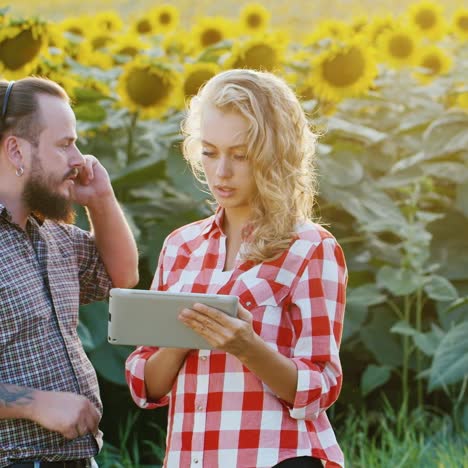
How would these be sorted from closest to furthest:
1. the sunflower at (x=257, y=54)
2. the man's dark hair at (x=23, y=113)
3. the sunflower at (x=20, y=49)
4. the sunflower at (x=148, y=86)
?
the man's dark hair at (x=23, y=113) < the sunflower at (x=20, y=49) < the sunflower at (x=148, y=86) < the sunflower at (x=257, y=54)

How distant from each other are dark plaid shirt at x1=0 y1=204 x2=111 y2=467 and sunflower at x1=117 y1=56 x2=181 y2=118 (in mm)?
2150

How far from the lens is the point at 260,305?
2.30 meters

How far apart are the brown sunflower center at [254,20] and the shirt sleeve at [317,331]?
435 centimetres

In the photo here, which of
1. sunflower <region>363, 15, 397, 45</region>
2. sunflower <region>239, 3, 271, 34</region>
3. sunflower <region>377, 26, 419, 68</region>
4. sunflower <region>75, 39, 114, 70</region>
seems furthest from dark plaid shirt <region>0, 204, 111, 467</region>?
sunflower <region>239, 3, 271, 34</region>

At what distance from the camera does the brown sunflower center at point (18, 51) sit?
14.6ft

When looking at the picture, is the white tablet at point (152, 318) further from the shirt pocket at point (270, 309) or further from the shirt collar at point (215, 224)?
the shirt collar at point (215, 224)

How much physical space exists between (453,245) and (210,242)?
2.43 meters

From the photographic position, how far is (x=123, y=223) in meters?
2.70

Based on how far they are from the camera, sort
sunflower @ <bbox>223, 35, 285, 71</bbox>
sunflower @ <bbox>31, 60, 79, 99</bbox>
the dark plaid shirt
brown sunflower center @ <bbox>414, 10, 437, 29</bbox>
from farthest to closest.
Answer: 1. brown sunflower center @ <bbox>414, 10, 437, 29</bbox>
2. sunflower @ <bbox>223, 35, 285, 71</bbox>
3. sunflower @ <bbox>31, 60, 79, 99</bbox>
4. the dark plaid shirt

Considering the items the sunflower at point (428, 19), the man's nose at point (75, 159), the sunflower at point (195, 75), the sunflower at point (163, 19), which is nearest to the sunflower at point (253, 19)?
the sunflower at point (163, 19)

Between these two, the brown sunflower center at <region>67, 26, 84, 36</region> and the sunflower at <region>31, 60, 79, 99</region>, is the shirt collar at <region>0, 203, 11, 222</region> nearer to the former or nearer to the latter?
the sunflower at <region>31, 60, 79, 99</region>

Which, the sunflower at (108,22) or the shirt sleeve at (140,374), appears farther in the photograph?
the sunflower at (108,22)

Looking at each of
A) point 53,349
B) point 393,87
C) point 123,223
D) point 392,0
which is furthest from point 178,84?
point 392,0

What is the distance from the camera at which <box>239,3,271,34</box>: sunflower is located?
645 cm
